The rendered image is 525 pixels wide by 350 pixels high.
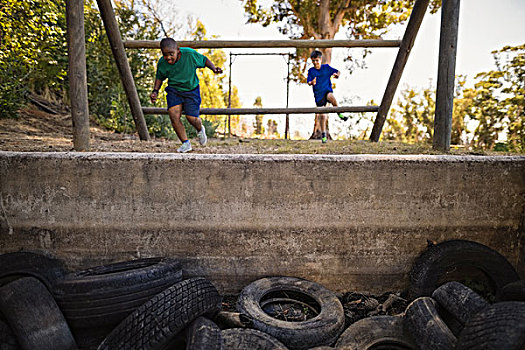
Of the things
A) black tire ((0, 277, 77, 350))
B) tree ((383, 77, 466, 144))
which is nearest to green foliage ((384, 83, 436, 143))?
tree ((383, 77, 466, 144))

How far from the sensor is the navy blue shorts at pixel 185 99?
426 cm

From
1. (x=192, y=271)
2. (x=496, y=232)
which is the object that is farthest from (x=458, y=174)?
(x=192, y=271)

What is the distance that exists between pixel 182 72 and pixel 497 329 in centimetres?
406

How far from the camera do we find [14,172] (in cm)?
263

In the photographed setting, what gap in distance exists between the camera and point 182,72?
4258mm

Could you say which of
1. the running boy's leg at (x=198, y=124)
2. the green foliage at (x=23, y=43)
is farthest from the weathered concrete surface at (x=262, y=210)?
the green foliage at (x=23, y=43)

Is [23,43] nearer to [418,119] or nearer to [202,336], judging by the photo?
[202,336]

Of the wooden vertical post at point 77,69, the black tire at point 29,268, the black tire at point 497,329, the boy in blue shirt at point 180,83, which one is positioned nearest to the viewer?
the black tire at point 497,329

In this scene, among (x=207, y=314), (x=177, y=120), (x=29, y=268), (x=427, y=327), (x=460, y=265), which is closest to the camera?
(x=427, y=327)

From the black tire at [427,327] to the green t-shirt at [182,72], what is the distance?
3.55 meters

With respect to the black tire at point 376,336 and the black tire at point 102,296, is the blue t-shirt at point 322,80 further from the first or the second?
the black tire at point 102,296

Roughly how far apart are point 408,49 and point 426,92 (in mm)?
5584

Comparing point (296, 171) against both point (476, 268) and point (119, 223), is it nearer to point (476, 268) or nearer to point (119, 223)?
point (119, 223)

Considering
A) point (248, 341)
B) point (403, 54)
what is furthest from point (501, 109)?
point (248, 341)
